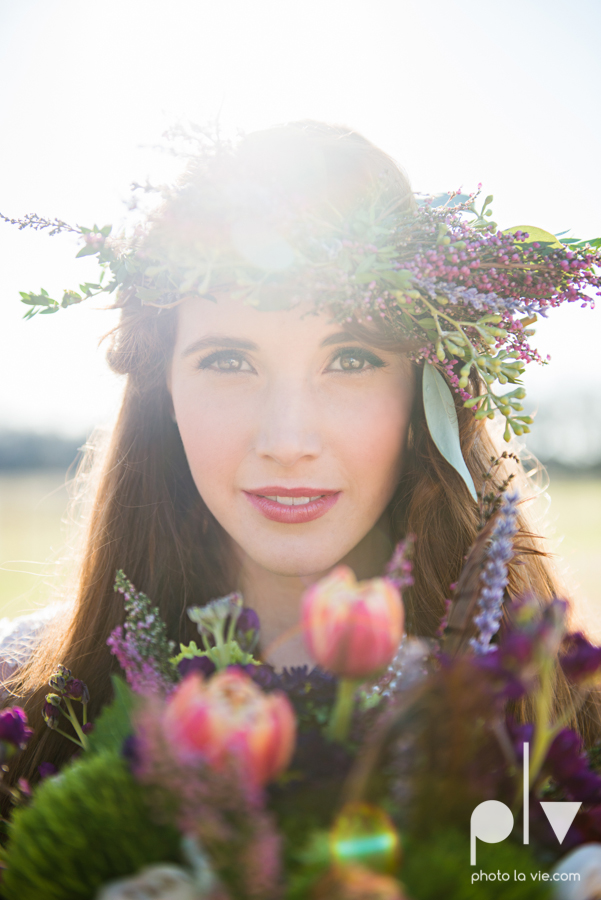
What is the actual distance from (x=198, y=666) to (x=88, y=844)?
Result: 30cm

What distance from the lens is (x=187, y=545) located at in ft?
8.89

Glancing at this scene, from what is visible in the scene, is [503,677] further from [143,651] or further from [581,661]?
[143,651]

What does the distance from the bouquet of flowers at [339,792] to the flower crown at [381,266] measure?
2.98ft

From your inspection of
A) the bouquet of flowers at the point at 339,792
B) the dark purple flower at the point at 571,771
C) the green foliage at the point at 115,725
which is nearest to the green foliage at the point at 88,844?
the bouquet of flowers at the point at 339,792

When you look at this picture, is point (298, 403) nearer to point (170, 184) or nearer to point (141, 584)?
point (170, 184)

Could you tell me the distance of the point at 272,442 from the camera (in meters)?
1.83

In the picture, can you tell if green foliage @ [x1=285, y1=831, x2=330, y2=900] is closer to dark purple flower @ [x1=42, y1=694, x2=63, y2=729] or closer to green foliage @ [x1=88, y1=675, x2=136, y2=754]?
green foliage @ [x1=88, y1=675, x2=136, y2=754]

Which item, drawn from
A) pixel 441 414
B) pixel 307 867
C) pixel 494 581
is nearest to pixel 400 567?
pixel 494 581

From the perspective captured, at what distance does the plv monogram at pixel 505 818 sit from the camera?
2.33 ft

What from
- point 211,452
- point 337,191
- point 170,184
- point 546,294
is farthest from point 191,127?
point 546,294

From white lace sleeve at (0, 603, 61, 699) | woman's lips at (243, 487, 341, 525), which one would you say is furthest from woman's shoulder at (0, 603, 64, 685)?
woman's lips at (243, 487, 341, 525)

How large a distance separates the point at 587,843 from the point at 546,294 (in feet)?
4.59

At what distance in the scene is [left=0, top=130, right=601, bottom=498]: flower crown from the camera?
5.23 ft

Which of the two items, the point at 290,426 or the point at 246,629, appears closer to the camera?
the point at 246,629
